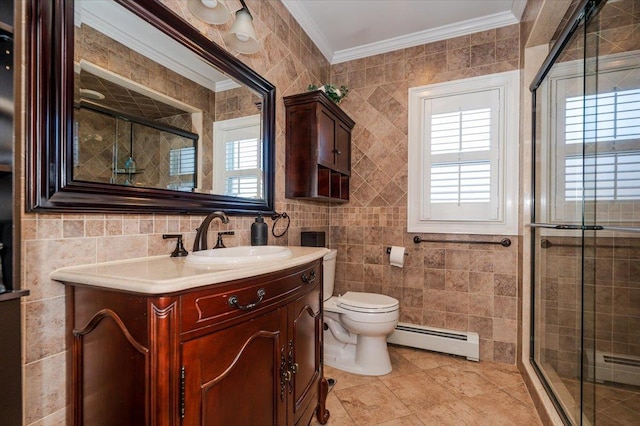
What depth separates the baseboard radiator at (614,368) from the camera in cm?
148

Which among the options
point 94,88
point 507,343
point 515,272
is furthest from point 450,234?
point 94,88

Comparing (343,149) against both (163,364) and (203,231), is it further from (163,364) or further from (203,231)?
(163,364)

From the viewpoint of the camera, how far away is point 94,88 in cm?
108

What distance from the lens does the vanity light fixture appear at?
1.48 meters

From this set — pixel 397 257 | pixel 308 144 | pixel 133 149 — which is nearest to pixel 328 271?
pixel 397 257

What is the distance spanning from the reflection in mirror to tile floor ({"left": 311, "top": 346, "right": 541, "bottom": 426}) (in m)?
1.42

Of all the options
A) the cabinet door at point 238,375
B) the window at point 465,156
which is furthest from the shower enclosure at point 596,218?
the cabinet door at point 238,375

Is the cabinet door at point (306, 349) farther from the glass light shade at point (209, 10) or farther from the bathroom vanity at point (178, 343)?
the glass light shade at point (209, 10)

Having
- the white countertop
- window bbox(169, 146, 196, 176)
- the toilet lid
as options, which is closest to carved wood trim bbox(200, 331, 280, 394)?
the white countertop

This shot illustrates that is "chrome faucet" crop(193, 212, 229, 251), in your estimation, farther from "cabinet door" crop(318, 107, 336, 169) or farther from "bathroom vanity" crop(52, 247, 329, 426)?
"cabinet door" crop(318, 107, 336, 169)

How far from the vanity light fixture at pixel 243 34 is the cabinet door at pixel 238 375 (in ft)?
4.23

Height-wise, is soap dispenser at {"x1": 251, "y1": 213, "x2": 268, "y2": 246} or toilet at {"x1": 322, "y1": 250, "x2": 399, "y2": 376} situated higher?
soap dispenser at {"x1": 251, "y1": 213, "x2": 268, "y2": 246}

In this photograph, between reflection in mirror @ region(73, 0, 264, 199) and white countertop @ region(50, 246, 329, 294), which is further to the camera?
reflection in mirror @ region(73, 0, 264, 199)

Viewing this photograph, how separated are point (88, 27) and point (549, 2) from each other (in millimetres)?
2263
